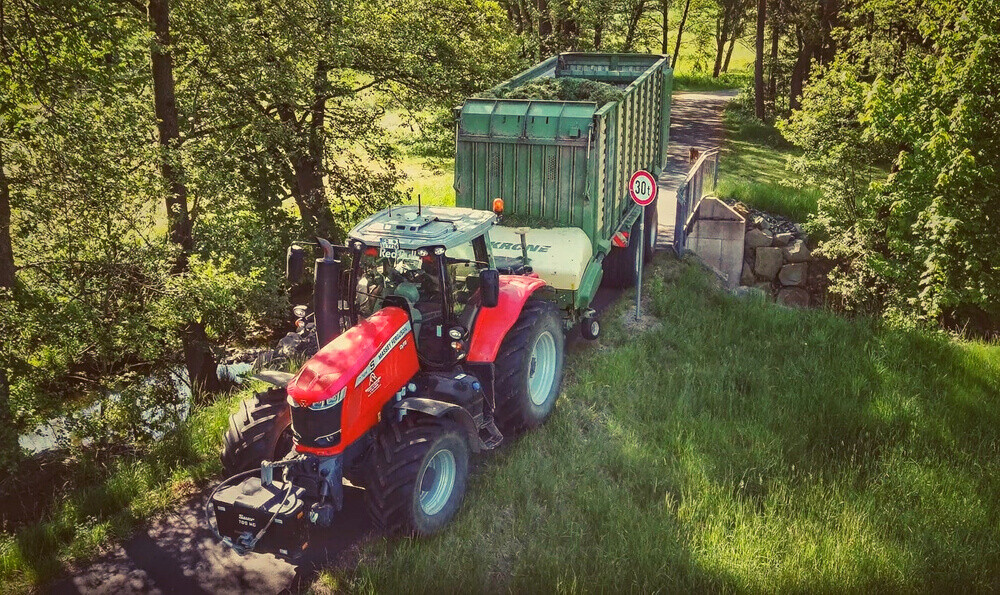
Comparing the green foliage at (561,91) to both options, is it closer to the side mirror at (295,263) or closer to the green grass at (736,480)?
the green grass at (736,480)

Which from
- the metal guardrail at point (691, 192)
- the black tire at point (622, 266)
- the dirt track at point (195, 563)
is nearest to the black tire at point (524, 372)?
the dirt track at point (195, 563)

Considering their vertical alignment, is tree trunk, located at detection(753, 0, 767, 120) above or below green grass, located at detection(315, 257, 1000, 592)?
above

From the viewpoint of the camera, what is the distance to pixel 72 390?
30.0 ft

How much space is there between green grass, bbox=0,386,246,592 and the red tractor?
1.12 m

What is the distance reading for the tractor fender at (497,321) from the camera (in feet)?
24.3

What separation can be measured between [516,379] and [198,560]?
3215 millimetres

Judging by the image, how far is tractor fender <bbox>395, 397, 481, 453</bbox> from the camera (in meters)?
6.26

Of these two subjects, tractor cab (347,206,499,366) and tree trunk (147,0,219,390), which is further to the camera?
tree trunk (147,0,219,390)

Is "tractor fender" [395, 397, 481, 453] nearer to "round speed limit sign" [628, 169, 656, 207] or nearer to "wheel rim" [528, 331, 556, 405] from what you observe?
"wheel rim" [528, 331, 556, 405]

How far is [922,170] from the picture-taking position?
14453 mm

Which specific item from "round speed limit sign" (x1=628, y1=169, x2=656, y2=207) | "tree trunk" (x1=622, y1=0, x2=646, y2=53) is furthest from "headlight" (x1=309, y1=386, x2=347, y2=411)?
"tree trunk" (x1=622, y1=0, x2=646, y2=53)

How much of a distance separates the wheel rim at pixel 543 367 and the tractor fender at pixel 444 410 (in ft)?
5.39

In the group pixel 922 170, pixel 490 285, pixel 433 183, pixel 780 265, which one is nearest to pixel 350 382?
pixel 490 285

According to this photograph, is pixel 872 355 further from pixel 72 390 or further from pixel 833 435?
pixel 72 390
